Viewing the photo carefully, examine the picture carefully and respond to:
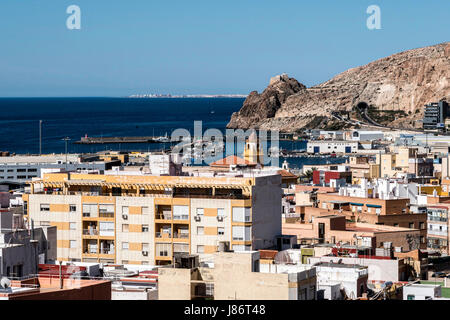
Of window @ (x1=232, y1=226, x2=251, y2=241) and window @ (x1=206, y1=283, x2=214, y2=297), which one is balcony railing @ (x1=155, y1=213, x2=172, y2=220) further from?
window @ (x1=206, y1=283, x2=214, y2=297)

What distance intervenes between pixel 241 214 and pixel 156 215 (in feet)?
5.83

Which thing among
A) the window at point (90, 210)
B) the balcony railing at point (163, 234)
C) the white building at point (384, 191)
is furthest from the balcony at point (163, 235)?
the white building at point (384, 191)

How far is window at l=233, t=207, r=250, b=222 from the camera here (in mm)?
20797

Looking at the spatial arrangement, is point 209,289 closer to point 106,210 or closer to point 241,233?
point 241,233

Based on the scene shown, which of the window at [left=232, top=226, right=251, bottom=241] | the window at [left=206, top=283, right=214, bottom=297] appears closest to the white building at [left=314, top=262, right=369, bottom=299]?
the window at [left=206, top=283, right=214, bottom=297]

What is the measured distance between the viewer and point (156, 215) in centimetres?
2139

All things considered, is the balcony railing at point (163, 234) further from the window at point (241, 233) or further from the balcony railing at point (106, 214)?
the window at point (241, 233)

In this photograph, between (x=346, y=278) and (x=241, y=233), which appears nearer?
(x=346, y=278)

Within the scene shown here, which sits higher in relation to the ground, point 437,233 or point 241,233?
point 241,233

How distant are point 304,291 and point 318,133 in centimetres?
14063

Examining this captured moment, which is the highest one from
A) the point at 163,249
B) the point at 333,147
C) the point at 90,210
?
the point at 90,210

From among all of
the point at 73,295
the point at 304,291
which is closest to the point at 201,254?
the point at 304,291

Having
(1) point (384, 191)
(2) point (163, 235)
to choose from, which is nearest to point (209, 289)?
(2) point (163, 235)
